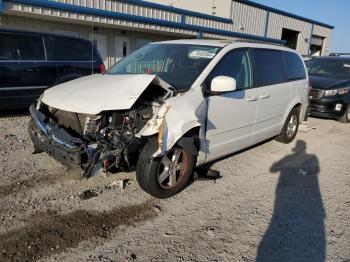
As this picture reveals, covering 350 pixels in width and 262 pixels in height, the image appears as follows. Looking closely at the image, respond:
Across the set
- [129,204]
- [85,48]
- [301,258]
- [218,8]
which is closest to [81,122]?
[129,204]

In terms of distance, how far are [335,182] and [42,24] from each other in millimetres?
11575

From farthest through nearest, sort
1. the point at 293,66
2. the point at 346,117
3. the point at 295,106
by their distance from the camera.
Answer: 1. the point at 346,117
2. the point at 295,106
3. the point at 293,66

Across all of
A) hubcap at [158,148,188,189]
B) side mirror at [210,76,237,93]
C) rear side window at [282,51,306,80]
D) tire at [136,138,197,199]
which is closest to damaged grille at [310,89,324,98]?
rear side window at [282,51,306,80]

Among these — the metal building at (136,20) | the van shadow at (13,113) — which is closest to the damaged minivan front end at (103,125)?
the van shadow at (13,113)

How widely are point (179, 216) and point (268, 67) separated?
2996 millimetres

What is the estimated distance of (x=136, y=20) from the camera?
45.4 feet

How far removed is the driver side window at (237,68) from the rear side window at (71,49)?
188 inches

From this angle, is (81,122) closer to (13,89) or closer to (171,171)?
(171,171)

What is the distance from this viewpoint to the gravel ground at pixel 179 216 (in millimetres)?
3031

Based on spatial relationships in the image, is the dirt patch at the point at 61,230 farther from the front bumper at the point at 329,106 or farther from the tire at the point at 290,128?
the front bumper at the point at 329,106

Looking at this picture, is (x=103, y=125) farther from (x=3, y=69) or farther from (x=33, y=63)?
(x=33, y=63)

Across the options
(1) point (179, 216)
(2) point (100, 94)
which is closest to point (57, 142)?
(2) point (100, 94)

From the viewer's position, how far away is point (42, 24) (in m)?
12.5

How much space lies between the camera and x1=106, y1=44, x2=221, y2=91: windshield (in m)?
4.21
